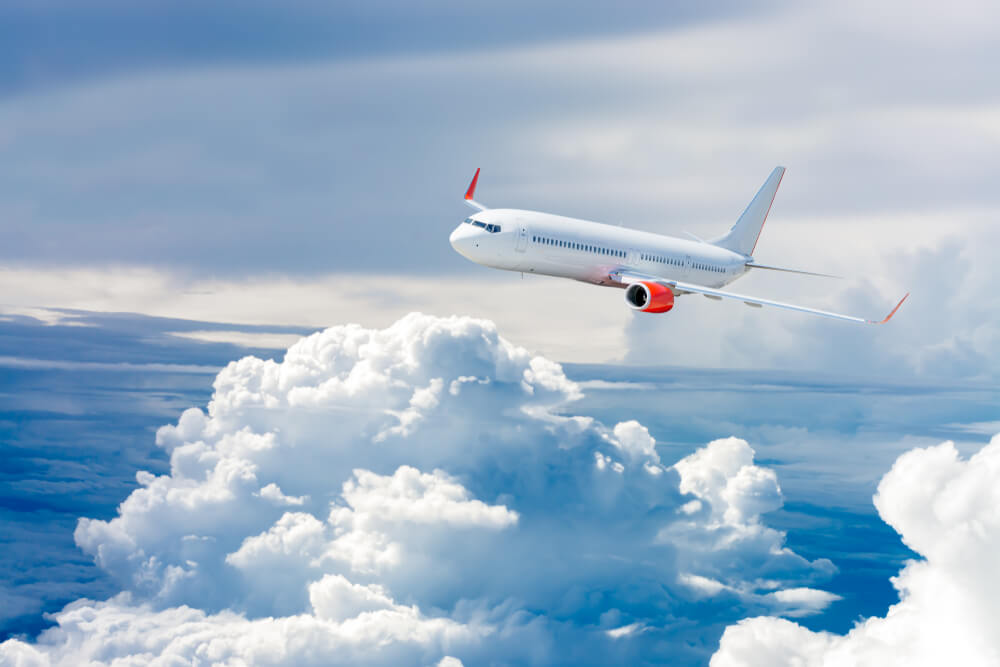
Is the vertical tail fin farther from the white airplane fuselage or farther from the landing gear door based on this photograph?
the landing gear door

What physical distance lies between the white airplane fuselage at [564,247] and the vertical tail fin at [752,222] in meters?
11.1

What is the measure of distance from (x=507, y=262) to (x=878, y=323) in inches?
939

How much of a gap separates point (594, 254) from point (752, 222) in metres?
24.8

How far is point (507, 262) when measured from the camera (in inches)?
2554

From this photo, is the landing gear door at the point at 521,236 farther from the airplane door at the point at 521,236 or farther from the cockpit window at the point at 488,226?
the cockpit window at the point at 488,226

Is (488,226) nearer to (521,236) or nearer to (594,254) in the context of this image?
(521,236)

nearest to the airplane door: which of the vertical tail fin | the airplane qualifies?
the airplane

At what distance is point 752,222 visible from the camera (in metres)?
86.3

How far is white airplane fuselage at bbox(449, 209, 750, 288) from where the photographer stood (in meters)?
64.1

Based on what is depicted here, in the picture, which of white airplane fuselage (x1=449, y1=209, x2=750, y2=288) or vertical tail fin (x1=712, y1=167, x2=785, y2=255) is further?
vertical tail fin (x1=712, y1=167, x2=785, y2=255)

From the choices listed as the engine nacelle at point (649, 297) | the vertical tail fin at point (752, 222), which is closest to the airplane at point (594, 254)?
the engine nacelle at point (649, 297)

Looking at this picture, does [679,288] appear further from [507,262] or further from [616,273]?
[507,262]

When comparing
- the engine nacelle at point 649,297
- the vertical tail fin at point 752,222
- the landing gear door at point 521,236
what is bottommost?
the engine nacelle at point 649,297

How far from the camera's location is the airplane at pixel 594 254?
6412cm
